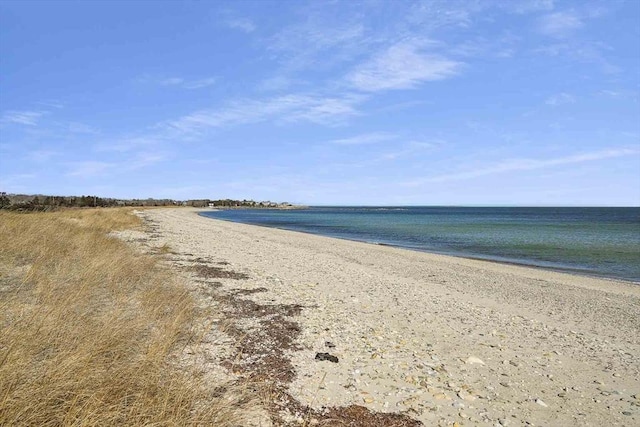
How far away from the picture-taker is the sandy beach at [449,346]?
579 cm

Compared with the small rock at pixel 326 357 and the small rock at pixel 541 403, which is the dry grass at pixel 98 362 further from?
the small rock at pixel 541 403

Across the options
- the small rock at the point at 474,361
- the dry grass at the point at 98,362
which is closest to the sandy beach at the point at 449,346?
the small rock at the point at 474,361

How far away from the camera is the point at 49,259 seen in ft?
37.8

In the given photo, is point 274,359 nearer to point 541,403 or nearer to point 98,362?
point 98,362

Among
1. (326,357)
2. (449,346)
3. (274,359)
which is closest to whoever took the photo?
(274,359)

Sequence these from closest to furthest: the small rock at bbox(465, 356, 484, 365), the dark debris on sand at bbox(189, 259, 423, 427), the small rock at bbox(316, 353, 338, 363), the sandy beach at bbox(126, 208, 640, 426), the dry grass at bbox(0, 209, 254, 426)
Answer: the dry grass at bbox(0, 209, 254, 426)
the dark debris on sand at bbox(189, 259, 423, 427)
the sandy beach at bbox(126, 208, 640, 426)
the small rock at bbox(316, 353, 338, 363)
the small rock at bbox(465, 356, 484, 365)

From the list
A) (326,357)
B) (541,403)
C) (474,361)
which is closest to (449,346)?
(474,361)

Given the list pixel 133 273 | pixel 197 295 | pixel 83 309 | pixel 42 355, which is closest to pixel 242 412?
pixel 42 355

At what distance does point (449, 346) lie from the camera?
819cm

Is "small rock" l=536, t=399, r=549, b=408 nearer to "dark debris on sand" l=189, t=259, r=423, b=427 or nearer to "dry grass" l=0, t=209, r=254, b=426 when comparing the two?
"dark debris on sand" l=189, t=259, r=423, b=427

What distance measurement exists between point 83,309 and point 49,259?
603 centimetres

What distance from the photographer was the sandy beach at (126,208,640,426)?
5793mm

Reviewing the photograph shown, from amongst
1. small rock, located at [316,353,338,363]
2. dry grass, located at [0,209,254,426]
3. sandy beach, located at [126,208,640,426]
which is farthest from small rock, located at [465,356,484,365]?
dry grass, located at [0,209,254,426]

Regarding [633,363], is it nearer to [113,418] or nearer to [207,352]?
[207,352]
